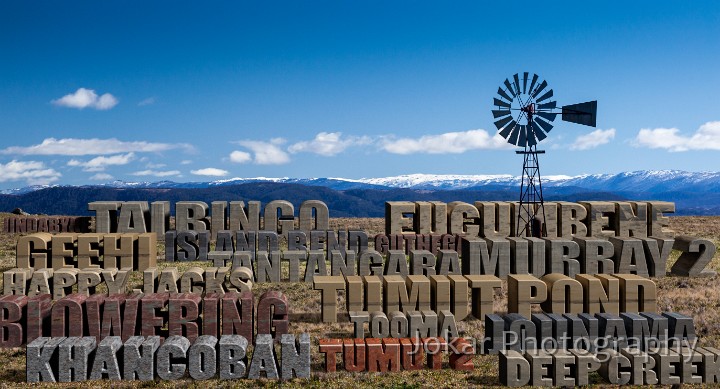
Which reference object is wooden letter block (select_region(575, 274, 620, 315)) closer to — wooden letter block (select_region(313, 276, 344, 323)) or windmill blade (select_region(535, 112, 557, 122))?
wooden letter block (select_region(313, 276, 344, 323))

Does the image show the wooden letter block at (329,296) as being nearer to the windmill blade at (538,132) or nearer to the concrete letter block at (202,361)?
the concrete letter block at (202,361)

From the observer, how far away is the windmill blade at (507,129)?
3497cm

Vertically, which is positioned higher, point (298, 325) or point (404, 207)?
point (404, 207)

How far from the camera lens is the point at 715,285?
28.4 meters

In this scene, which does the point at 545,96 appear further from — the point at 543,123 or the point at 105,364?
the point at 105,364

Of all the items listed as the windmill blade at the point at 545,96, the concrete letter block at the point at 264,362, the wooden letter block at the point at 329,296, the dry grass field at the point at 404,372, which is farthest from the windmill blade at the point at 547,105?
the concrete letter block at the point at 264,362

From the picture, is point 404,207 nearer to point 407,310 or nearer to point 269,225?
point 269,225

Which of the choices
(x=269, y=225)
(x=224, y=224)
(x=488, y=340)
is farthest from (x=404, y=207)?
(x=488, y=340)

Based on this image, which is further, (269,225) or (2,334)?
(269,225)

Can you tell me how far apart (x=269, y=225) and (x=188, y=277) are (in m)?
15.2

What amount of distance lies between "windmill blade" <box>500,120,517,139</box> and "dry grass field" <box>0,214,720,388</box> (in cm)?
1135

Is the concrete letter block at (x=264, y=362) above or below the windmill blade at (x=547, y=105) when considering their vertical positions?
below

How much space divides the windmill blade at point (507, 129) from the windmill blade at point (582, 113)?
10.7 feet

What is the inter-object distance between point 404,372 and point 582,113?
2456cm
